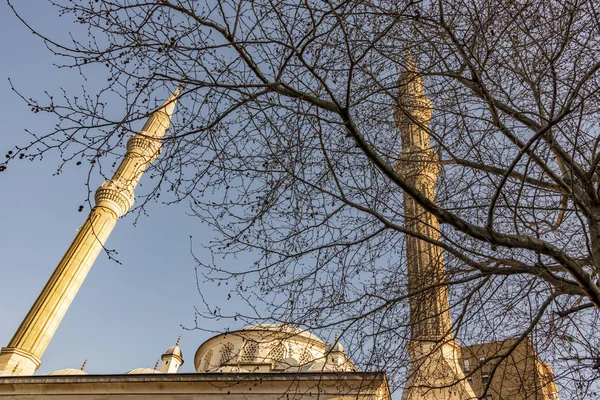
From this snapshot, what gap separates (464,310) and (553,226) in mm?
1696

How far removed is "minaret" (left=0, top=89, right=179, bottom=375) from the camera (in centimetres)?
1409

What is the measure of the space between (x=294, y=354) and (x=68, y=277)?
7.88m

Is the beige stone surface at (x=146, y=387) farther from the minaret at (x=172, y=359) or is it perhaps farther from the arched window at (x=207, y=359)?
the arched window at (x=207, y=359)

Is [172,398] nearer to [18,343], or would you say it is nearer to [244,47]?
[18,343]

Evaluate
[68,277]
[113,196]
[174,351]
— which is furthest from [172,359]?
[113,196]

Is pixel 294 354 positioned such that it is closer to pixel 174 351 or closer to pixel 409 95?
pixel 174 351

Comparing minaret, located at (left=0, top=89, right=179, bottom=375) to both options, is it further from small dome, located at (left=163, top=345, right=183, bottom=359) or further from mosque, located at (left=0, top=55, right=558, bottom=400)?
small dome, located at (left=163, top=345, right=183, bottom=359)

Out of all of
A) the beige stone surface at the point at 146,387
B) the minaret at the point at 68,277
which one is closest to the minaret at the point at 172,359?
the minaret at the point at 68,277

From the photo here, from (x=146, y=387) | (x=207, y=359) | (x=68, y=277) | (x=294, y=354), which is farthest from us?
(x=68, y=277)

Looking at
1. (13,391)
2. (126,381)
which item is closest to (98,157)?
(126,381)

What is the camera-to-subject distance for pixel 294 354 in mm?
13984

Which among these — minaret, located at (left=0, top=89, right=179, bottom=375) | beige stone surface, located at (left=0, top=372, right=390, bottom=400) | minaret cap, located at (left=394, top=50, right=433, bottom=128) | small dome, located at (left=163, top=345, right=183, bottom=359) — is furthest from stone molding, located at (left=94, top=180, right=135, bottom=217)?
minaret cap, located at (left=394, top=50, right=433, bottom=128)

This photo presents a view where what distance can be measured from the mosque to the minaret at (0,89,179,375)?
33 mm

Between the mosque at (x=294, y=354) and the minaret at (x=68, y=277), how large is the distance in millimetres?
33
